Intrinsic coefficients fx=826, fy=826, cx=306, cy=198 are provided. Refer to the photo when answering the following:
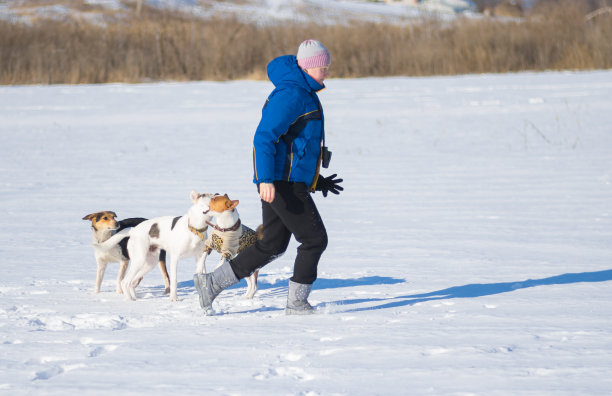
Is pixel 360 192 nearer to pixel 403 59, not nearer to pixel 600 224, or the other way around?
pixel 600 224

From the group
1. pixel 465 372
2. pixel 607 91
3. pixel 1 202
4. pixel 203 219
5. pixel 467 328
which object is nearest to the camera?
pixel 465 372

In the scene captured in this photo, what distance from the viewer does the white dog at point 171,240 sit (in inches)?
188

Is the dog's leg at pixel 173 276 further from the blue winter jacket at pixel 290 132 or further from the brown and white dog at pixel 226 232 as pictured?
the blue winter jacket at pixel 290 132

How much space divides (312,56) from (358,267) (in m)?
2.02

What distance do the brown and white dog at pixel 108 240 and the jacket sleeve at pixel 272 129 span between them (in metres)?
1.24

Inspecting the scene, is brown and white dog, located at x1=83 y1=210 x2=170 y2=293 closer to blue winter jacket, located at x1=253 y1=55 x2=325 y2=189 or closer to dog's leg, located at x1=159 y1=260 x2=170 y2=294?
dog's leg, located at x1=159 y1=260 x2=170 y2=294

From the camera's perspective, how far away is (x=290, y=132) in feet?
14.3

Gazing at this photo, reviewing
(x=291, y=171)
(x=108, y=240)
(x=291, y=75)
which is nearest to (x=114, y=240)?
(x=108, y=240)

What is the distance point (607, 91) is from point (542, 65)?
4402mm

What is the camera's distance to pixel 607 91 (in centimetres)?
1653

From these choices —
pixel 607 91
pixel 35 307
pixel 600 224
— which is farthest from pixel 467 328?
pixel 607 91

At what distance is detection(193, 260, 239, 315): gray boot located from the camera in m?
4.60

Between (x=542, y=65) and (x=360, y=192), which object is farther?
(x=542, y=65)

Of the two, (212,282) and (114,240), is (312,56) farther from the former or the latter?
(114,240)
